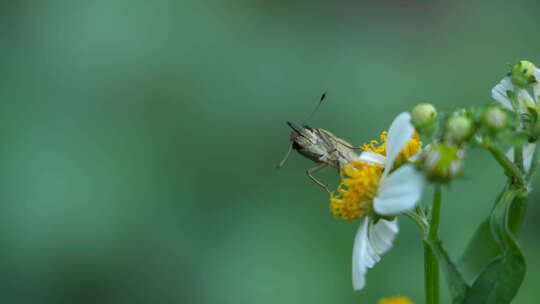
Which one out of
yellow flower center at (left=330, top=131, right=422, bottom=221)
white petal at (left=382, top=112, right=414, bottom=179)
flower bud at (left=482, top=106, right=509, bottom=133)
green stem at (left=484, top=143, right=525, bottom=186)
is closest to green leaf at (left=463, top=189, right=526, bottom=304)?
green stem at (left=484, top=143, right=525, bottom=186)

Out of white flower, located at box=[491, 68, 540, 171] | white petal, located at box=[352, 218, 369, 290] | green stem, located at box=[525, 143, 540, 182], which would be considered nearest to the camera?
green stem, located at box=[525, 143, 540, 182]

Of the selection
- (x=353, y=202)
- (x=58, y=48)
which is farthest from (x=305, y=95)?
(x=353, y=202)

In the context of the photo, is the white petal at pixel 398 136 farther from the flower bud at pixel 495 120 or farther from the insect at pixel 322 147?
the insect at pixel 322 147

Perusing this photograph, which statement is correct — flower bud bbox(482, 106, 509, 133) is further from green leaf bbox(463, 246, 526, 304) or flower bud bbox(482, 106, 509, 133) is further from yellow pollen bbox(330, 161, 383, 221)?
yellow pollen bbox(330, 161, 383, 221)

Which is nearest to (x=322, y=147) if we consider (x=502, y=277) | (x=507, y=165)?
(x=507, y=165)

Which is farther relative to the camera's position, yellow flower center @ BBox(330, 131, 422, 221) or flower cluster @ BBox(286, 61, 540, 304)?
yellow flower center @ BBox(330, 131, 422, 221)

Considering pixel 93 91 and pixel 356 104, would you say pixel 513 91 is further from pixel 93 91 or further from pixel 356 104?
A: pixel 93 91
